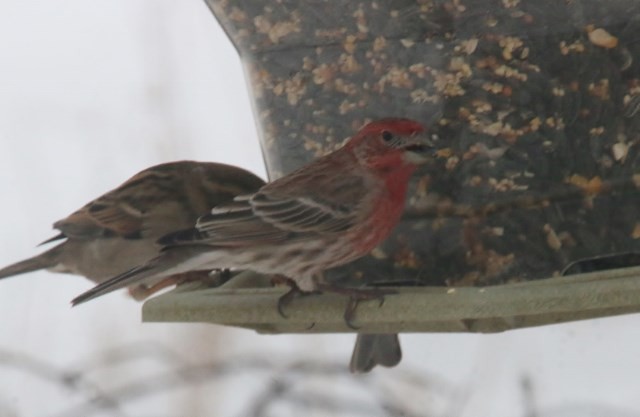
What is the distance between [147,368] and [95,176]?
1.13m

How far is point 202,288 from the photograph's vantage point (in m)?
5.89

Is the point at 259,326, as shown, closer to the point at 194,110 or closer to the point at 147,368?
the point at 147,368

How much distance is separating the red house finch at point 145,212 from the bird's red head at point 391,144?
4.36ft

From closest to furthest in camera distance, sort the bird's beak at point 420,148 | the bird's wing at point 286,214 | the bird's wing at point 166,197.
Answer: the bird's beak at point 420,148
the bird's wing at point 286,214
the bird's wing at point 166,197

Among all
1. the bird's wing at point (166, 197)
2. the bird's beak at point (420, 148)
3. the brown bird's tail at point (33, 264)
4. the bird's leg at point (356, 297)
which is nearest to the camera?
the bird's leg at point (356, 297)

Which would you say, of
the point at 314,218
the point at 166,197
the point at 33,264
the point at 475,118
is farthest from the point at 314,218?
the point at 33,264

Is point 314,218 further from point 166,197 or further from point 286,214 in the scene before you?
point 166,197

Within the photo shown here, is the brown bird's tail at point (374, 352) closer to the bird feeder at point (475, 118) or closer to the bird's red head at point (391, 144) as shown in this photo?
the bird feeder at point (475, 118)

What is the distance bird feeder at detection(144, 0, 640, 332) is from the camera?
5.14 meters

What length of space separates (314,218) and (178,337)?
2052 millimetres

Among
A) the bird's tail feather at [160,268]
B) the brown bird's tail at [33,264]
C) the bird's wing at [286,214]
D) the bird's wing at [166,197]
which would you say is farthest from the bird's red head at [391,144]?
the brown bird's tail at [33,264]

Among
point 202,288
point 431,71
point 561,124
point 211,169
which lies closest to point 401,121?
point 431,71

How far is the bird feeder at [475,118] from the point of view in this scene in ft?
16.9

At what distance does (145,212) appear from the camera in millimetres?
6945
